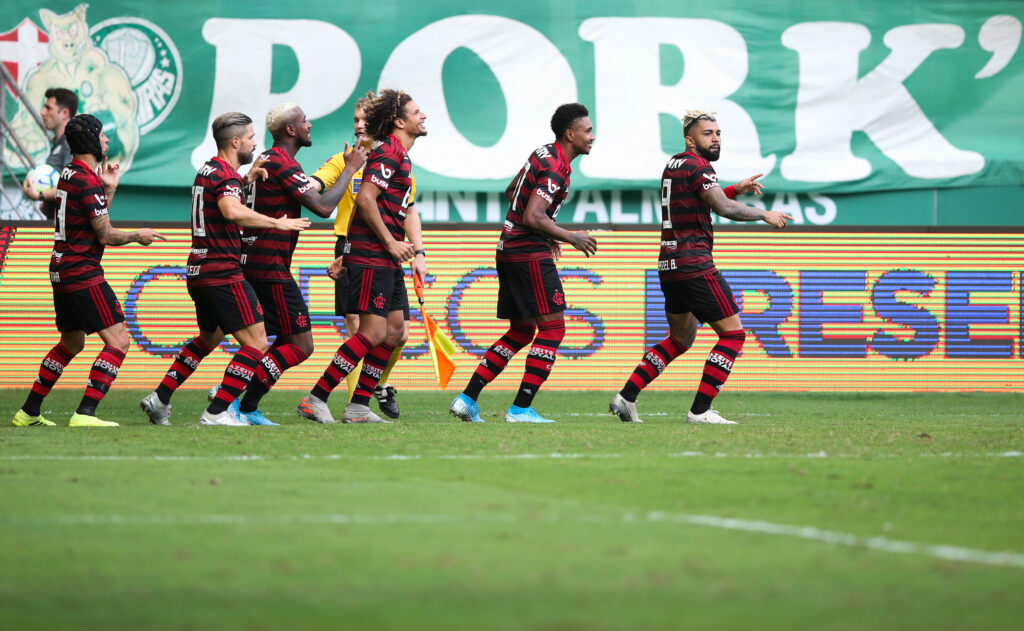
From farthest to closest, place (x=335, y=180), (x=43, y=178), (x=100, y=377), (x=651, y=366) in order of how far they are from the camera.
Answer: (x=43, y=178)
(x=335, y=180)
(x=651, y=366)
(x=100, y=377)

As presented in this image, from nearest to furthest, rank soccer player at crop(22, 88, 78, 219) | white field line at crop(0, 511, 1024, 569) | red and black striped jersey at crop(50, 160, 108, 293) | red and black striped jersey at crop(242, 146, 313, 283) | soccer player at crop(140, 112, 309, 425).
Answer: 1. white field line at crop(0, 511, 1024, 569)
2. soccer player at crop(140, 112, 309, 425)
3. red and black striped jersey at crop(50, 160, 108, 293)
4. red and black striped jersey at crop(242, 146, 313, 283)
5. soccer player at crop(22, 88, 78, 219)

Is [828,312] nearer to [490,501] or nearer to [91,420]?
[91,420]

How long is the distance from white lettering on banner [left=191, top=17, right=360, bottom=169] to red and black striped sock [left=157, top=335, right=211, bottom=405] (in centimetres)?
694

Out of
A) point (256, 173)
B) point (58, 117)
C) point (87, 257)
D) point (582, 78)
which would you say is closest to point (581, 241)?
point (256, 173)

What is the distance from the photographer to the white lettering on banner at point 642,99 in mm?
15711

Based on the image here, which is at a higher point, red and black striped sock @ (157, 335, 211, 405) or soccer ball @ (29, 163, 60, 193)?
soccer ball @ (29, 163, 60, 193)

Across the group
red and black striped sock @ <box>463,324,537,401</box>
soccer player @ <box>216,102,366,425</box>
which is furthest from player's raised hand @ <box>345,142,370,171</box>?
red and black striped sock @ <box>463,324,537,401</box>

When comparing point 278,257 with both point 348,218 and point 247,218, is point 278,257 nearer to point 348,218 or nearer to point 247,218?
point 247,218

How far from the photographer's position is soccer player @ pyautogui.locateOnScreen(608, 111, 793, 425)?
8.75 metres

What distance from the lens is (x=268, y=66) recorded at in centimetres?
1546

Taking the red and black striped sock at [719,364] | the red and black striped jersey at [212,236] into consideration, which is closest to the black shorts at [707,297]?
the red and black striped sock at [719,364]

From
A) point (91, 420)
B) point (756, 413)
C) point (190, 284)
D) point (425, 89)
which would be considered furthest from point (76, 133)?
point (425, 89)

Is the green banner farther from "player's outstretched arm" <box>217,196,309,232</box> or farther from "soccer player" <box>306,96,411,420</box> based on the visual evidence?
"player's outstretched arm" <box>217,196,309,232</box>

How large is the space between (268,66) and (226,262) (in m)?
7.79
